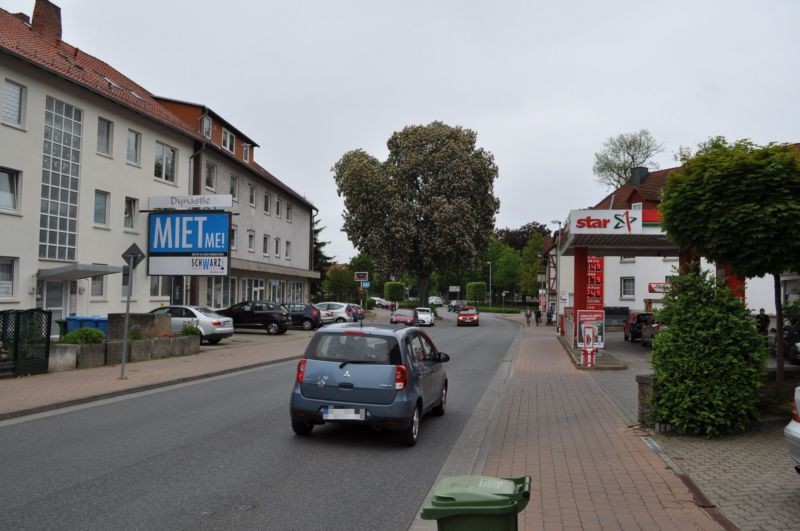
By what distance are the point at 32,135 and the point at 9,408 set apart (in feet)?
49.9

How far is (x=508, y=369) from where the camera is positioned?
18203 mm

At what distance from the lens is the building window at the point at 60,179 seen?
75.2 ft

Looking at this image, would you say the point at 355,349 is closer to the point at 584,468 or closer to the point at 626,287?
the point at 584,468

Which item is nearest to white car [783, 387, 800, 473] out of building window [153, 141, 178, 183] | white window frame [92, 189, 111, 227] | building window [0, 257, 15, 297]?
building window [0, 257, 15, 297]

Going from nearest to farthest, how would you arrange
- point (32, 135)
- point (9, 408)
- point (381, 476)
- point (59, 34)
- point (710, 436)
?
point (381, 476) < point (710, 436) < point (9, 408) < point (32, 135) < point (59, 34)

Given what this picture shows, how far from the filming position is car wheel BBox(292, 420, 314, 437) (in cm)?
842

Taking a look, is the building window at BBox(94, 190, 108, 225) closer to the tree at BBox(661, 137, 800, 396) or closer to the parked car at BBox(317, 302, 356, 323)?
the parked car at BBox(317, 302, 356, 323)

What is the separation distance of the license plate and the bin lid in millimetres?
4908

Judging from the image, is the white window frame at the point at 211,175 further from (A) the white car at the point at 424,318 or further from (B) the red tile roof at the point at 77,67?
(A) the white car at the point at 424,318

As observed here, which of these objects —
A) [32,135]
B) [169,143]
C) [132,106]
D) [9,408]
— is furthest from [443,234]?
[9,408]

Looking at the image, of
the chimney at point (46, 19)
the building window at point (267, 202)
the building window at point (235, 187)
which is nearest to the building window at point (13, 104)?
the chimney at point (46, 19)

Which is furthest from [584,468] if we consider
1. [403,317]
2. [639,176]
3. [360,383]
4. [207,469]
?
[639,176]

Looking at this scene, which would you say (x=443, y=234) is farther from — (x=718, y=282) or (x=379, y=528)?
(x=379, y=528)

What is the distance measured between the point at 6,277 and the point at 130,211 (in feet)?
23.3
